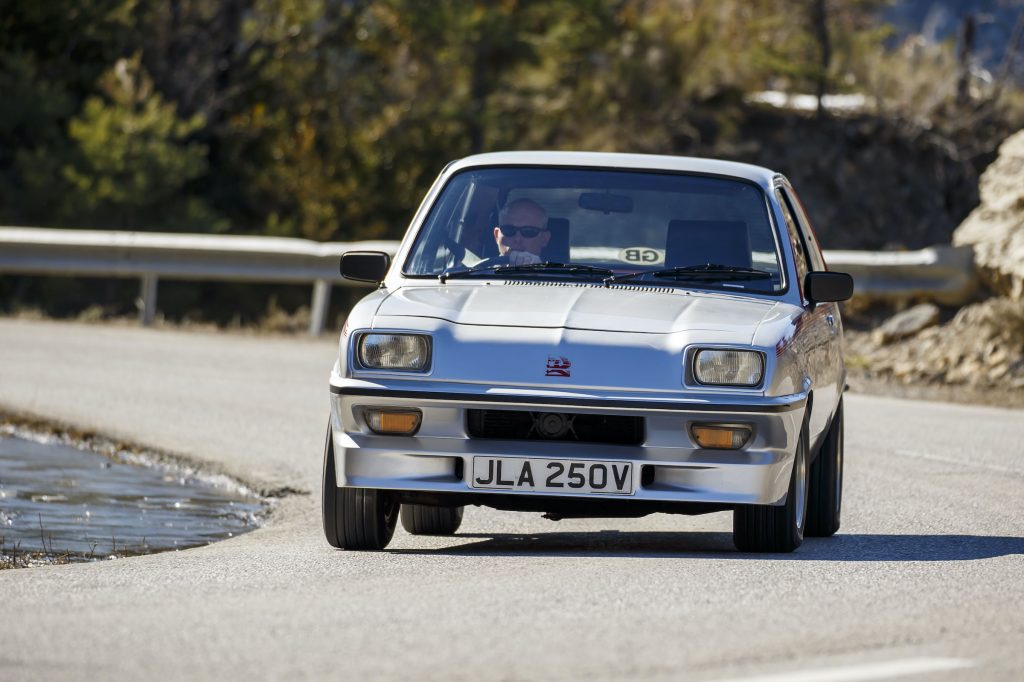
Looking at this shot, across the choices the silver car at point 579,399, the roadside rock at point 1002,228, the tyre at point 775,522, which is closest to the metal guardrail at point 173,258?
the roadside rock at point 1002,228

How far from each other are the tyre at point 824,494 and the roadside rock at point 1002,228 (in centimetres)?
940

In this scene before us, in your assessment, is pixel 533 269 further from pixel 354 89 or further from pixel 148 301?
pixel 354 89

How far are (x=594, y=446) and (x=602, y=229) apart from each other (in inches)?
51.1

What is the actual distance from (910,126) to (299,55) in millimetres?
8640

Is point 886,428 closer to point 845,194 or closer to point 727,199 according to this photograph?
point 727,199

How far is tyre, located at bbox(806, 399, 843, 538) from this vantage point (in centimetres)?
806

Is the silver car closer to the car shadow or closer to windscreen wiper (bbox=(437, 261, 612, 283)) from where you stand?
windscreen wiper (bbox=(437, 261, 612, 283))

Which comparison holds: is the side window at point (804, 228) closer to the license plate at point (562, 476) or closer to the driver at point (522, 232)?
the driver at point (522, 232)

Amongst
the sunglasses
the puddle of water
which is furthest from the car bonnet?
the puddle of water

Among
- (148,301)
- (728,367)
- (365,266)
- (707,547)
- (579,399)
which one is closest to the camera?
(579,399)

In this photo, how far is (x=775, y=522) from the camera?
7.18m

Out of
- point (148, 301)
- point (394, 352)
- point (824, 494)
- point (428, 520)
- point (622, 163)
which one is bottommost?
point (148, 301)

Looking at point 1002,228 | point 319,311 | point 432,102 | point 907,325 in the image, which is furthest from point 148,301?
point 1002,228

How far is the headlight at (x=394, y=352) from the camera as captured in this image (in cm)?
689
